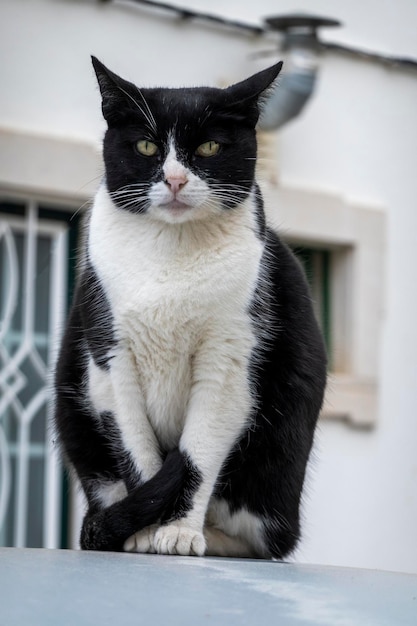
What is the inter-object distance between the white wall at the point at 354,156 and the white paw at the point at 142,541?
10.5 feet

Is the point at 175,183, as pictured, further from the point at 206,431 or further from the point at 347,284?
the point at 347,284

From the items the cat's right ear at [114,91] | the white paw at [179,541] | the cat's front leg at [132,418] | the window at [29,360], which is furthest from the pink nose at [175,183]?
the window at [29,360]

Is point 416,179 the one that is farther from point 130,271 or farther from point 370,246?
point 130,271

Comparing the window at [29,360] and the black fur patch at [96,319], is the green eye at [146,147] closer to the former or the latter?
the black fur patch at [96,319]

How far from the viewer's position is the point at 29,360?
5551 mm

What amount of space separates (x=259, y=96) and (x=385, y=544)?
13.7 feet

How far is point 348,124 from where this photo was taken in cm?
628

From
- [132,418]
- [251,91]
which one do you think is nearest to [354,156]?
[251,91]

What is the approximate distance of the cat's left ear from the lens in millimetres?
2451

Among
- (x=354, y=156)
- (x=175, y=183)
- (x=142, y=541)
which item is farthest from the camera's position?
(x=354, y=156)

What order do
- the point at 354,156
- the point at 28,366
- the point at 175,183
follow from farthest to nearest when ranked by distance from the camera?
the point at 354,156 → the point at 28,366 → the point at 175,183

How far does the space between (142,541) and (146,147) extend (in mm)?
687

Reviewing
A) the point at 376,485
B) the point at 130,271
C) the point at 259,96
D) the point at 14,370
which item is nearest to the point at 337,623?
the point at 130,271

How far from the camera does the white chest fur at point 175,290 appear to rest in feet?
7.87
